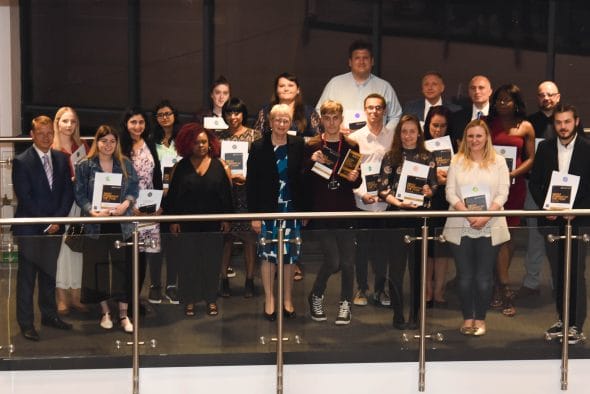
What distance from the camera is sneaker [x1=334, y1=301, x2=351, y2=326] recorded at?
995 cm

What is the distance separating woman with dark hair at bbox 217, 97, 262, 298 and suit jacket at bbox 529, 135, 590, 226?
2360 millimetres

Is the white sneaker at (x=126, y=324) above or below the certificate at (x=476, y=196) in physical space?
below

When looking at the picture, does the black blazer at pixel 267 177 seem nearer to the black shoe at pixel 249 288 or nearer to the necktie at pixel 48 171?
the black shoe at pixel 249 288

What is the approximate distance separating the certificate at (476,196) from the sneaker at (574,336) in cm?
114

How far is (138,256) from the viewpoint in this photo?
9633 millimetres

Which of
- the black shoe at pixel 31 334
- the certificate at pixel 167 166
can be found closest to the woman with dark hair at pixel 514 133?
the certificate at pixel 167 166

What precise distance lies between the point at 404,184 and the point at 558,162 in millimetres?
1244

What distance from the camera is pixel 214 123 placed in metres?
11.7

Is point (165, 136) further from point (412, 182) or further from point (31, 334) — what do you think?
point (31, 334)

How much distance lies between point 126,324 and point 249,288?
0.93 meters

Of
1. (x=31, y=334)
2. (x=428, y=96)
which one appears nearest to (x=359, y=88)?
(x=428, y=96)

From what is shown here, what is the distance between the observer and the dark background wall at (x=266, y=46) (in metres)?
14.2

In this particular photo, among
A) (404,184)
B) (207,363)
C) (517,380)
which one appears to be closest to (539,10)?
(404,184)

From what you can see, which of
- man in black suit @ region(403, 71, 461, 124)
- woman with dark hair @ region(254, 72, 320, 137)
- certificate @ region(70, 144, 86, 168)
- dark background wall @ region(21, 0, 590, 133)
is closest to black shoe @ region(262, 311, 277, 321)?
woman with dark hair @ region(254, 72, 320, 137)
